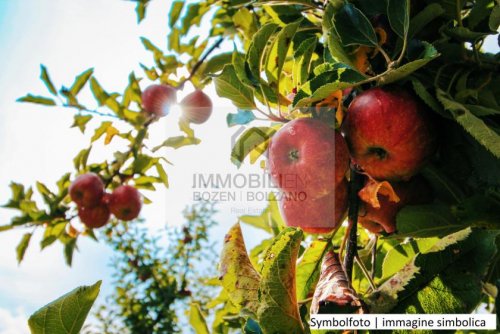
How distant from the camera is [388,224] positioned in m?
0.85

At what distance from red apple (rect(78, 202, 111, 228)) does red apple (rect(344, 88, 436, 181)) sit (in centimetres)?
163

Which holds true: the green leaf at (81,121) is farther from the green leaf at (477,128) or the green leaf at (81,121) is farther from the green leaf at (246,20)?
the green leaf at (477,128)

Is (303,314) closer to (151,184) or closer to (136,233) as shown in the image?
(151,184)

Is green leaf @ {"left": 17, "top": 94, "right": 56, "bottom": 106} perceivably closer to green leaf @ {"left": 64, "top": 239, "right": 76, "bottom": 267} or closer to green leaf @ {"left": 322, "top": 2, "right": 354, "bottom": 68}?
green leaf @ {"left": 64, "top": 239, "right": 76, "bottom": 267}


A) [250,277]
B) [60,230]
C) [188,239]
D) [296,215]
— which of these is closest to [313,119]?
[296,215]

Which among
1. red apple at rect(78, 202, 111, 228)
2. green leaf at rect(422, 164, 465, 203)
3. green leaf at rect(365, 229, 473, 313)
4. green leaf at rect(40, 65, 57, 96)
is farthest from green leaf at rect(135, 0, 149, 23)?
green leaf at rect(365, 229, 473, 313)

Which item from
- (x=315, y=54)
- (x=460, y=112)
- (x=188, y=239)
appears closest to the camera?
(x=460, y=112)

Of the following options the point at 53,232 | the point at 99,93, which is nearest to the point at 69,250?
the point at 53,232

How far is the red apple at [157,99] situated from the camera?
2.08 meters

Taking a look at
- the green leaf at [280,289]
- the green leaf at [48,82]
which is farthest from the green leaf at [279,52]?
the green leaf at [48,82]

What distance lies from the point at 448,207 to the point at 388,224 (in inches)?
4.6

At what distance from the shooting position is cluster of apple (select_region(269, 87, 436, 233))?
770mm

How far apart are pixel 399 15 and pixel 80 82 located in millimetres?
1767

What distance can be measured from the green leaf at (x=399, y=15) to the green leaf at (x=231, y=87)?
0.99ft
